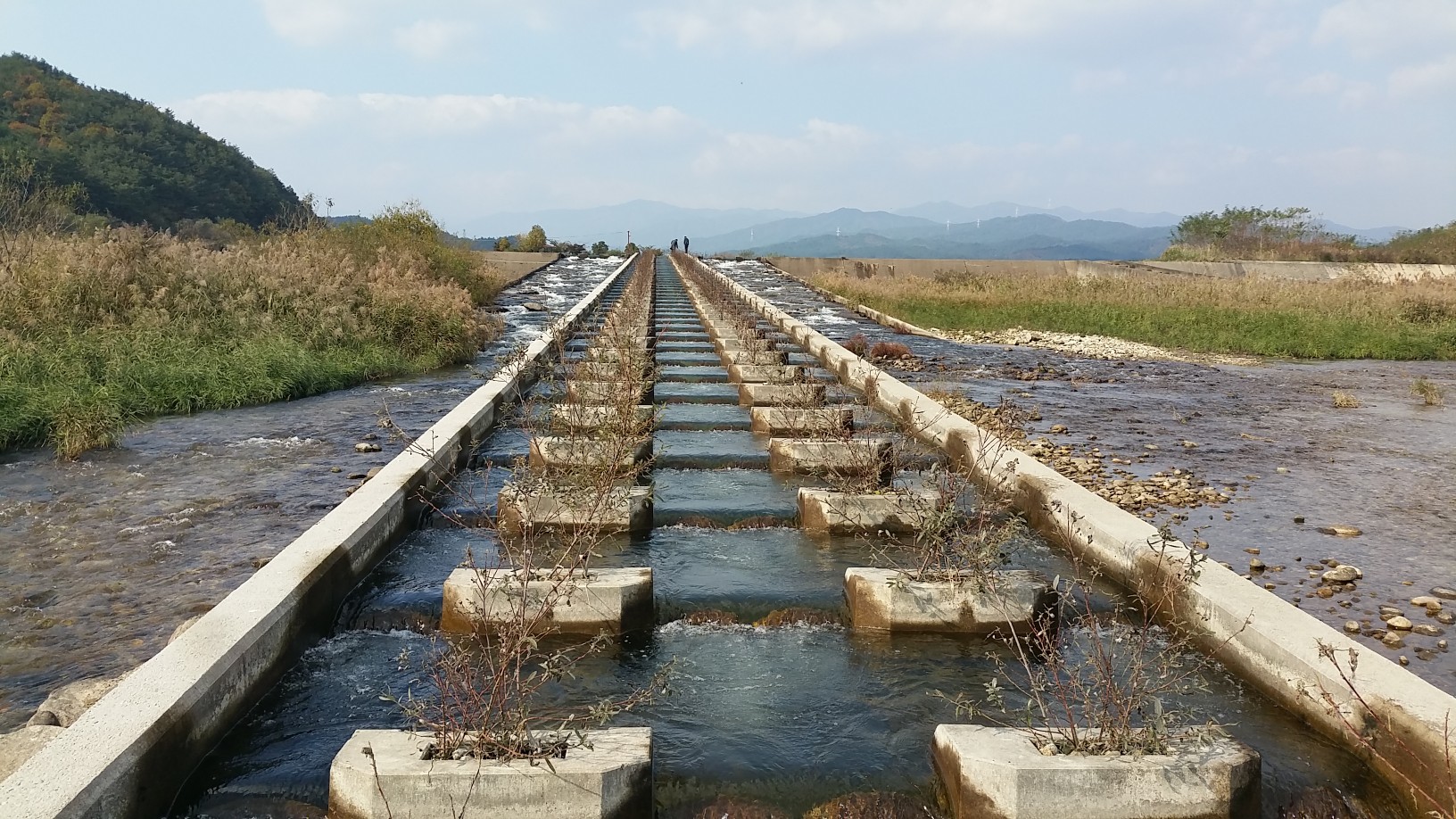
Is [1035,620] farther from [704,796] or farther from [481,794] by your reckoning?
[481,794]

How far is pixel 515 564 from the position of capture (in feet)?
14.1

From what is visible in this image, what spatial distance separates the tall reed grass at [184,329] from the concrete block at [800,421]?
17.5ft

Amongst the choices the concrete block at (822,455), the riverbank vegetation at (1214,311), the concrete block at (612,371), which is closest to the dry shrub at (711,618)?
the concrete block at (822,455)

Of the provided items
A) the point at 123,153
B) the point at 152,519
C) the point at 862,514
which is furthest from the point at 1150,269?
the point at 123,153

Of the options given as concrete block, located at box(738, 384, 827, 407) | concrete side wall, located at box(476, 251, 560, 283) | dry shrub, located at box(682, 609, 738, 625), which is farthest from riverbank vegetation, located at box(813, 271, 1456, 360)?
concrete side wall, located at box(476, 251, 560, 283)

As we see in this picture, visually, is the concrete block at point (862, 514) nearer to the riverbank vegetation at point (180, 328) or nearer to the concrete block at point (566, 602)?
the concrete block at point (566, 602)

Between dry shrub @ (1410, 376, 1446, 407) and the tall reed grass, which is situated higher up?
the tall reed grass

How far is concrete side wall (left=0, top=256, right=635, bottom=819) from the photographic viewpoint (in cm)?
264

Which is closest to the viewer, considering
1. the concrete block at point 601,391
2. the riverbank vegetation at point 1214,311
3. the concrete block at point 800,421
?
the concrete block at point 800,421

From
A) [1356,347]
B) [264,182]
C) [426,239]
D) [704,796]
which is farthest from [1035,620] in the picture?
[264,182]

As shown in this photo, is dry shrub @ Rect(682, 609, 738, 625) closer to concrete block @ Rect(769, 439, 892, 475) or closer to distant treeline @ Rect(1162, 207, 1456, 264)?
concrete block @ Rect(769, 439, 892, 475)

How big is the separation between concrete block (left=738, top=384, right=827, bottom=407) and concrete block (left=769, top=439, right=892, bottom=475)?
155 cm

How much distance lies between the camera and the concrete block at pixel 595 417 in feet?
22.6

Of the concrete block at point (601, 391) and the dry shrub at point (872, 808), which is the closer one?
the dry shrub at point (872, 808)
